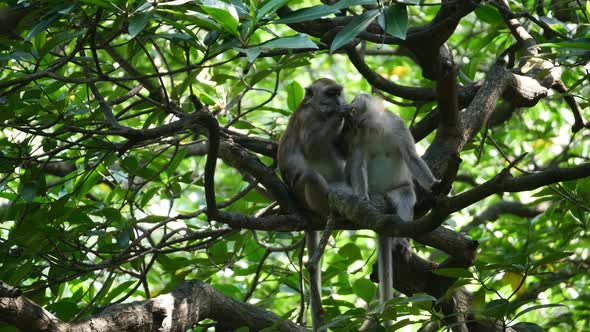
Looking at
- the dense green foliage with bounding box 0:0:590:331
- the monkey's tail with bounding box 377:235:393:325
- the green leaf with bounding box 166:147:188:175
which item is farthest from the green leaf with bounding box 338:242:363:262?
the green leaf with bounding box 166:147:188:175

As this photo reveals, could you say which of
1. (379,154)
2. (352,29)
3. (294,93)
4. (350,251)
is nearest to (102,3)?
(352,29)

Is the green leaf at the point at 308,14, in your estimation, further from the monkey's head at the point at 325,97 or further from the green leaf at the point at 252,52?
the monkey's head at the point at 325,97

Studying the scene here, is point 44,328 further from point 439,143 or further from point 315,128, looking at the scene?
point 315,128

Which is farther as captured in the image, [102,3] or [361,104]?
[361,104]

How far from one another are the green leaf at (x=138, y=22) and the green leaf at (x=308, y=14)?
0.55 meters

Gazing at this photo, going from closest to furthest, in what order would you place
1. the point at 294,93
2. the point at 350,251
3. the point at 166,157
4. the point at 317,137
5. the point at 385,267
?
the point at 350,251 < the point at 385,267 < the point at 166,157 < the point at 294,93 < the point at 317,137

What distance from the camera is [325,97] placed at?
6.99 metres

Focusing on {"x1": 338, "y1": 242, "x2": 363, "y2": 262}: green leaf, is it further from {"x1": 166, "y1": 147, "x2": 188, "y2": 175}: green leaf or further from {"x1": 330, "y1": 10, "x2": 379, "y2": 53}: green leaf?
{"x1": 330, "y1": 10, "x2": 379, "y2": 53}: green leaf

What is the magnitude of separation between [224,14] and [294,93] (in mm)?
3391

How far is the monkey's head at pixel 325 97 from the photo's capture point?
6.92 meters

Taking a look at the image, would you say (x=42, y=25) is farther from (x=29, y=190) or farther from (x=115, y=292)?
(x=115, y=292)

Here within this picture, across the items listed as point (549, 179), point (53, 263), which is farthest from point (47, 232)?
point (549, 179)

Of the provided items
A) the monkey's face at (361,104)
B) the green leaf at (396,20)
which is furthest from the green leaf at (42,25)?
the monkey's face at (361,104)

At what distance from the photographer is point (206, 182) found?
403 centimetres
